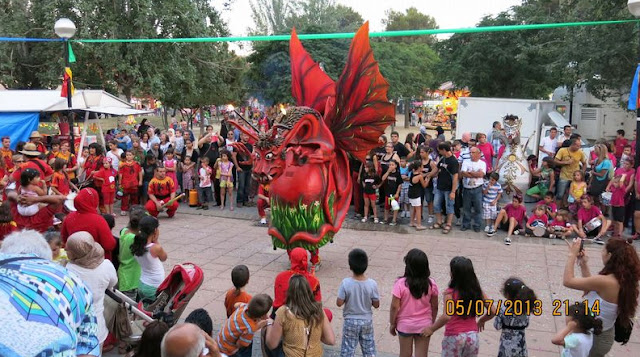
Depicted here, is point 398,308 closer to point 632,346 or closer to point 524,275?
point 632,346

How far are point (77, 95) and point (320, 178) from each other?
1104 centimetres

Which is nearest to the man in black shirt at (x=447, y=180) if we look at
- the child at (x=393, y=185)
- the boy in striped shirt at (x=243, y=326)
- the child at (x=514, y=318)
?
the child at (x=393, y=185)

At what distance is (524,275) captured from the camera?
7.50 metres

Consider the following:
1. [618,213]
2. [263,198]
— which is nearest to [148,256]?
[263,198]

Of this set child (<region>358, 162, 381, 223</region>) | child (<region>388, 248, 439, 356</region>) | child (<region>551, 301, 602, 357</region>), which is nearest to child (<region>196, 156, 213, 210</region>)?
child (<region>358, 162, 381, 223</region>)

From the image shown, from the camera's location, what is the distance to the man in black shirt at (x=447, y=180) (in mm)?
9781

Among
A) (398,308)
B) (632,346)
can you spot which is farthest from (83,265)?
(632,346)

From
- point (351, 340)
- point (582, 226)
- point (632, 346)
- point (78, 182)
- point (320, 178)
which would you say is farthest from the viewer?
point (78, 182)

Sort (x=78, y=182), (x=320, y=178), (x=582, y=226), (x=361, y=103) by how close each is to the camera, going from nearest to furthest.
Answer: (x=320, y=178), (x=361, y=103), (x=582, y=226), (x=78, y=182)

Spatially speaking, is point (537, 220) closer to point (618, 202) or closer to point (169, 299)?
point (618, 202)

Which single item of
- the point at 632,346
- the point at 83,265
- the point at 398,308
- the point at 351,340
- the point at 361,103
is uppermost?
the point at 361,103

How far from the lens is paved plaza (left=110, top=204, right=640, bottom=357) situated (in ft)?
18.6

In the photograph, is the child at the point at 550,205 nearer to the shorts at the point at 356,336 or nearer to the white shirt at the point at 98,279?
the shorts at the point at 356,336

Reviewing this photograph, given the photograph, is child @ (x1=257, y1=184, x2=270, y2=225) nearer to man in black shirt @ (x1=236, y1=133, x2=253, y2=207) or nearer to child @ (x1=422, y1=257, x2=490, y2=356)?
man in black shirt @ (x1=236, y1=133, x2=253, y2=207)
